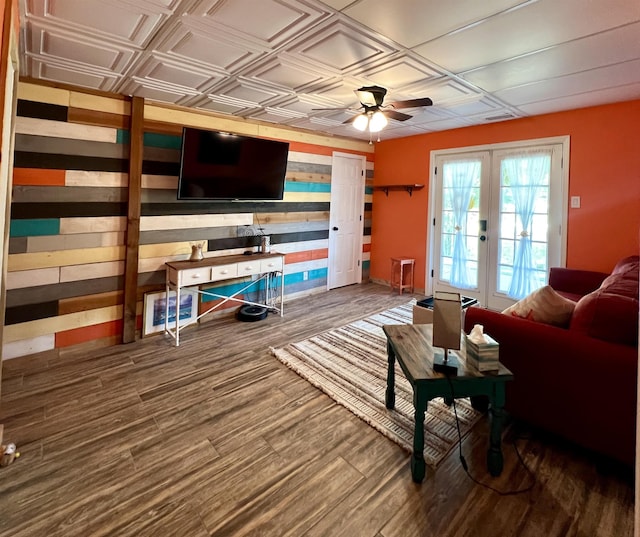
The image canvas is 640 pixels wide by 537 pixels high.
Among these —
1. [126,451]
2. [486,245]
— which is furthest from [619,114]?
[126,451]

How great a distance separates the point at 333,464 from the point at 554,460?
1229mm

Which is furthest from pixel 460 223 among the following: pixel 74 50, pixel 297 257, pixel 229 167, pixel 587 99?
pixel 74 50

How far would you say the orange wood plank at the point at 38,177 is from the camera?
2.83 metres

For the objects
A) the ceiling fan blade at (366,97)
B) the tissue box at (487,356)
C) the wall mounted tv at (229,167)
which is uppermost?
the ceiling fan blade at (366,97)

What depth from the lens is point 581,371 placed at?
5.82 ft

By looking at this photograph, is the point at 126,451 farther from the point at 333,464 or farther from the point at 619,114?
the point at 619,114

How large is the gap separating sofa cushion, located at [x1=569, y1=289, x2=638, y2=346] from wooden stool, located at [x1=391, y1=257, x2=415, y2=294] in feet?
11.6

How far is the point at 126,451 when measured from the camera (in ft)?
6.50

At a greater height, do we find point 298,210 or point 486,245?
point 298,210

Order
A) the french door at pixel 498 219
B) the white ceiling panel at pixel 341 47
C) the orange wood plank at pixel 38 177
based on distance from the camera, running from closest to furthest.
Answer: the white ceiling panel at pixel 341 47 < the orange wood plank at pixel 38 177 < the french door at pixel 498 219

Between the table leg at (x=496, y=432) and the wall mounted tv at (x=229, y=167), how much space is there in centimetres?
324

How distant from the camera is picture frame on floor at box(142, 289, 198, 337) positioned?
11.8 feet

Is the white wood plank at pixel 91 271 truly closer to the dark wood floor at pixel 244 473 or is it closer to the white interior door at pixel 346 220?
the dark wood floor at pixel 244 473

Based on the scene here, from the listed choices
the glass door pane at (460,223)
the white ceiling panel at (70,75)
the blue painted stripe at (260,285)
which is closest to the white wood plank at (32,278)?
the blue painted stripe at (260,285)
